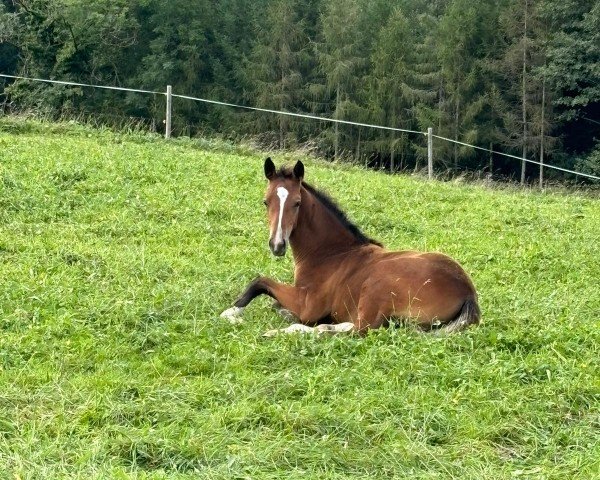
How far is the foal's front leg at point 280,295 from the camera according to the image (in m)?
6.87

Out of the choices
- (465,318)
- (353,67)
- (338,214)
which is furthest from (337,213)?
(353,67)

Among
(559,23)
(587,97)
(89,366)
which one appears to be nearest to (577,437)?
(89,366)

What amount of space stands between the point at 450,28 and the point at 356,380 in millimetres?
44074

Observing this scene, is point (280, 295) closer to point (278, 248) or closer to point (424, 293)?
point (278, 248)

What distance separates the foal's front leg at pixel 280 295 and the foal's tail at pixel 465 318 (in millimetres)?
1179

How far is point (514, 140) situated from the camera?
43.2m

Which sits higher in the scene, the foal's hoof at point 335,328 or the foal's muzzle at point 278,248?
the foal's muzzle at point 278,248

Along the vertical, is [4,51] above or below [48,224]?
above

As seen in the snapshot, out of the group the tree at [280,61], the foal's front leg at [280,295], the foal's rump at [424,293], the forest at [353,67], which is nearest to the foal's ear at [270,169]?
the foal's front leg at [280,295]

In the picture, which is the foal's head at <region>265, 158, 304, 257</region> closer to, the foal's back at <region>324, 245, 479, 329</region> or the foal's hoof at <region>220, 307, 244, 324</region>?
the foal's hoof at <region>220, 307, 244, 324</region>

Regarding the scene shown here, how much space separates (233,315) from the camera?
6613 millimetres

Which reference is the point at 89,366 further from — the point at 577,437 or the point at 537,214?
the point at 537,214

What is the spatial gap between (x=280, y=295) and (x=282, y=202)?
0.78 m

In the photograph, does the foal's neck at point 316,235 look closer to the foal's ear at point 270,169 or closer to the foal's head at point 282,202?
the foal's head at point 282,202
